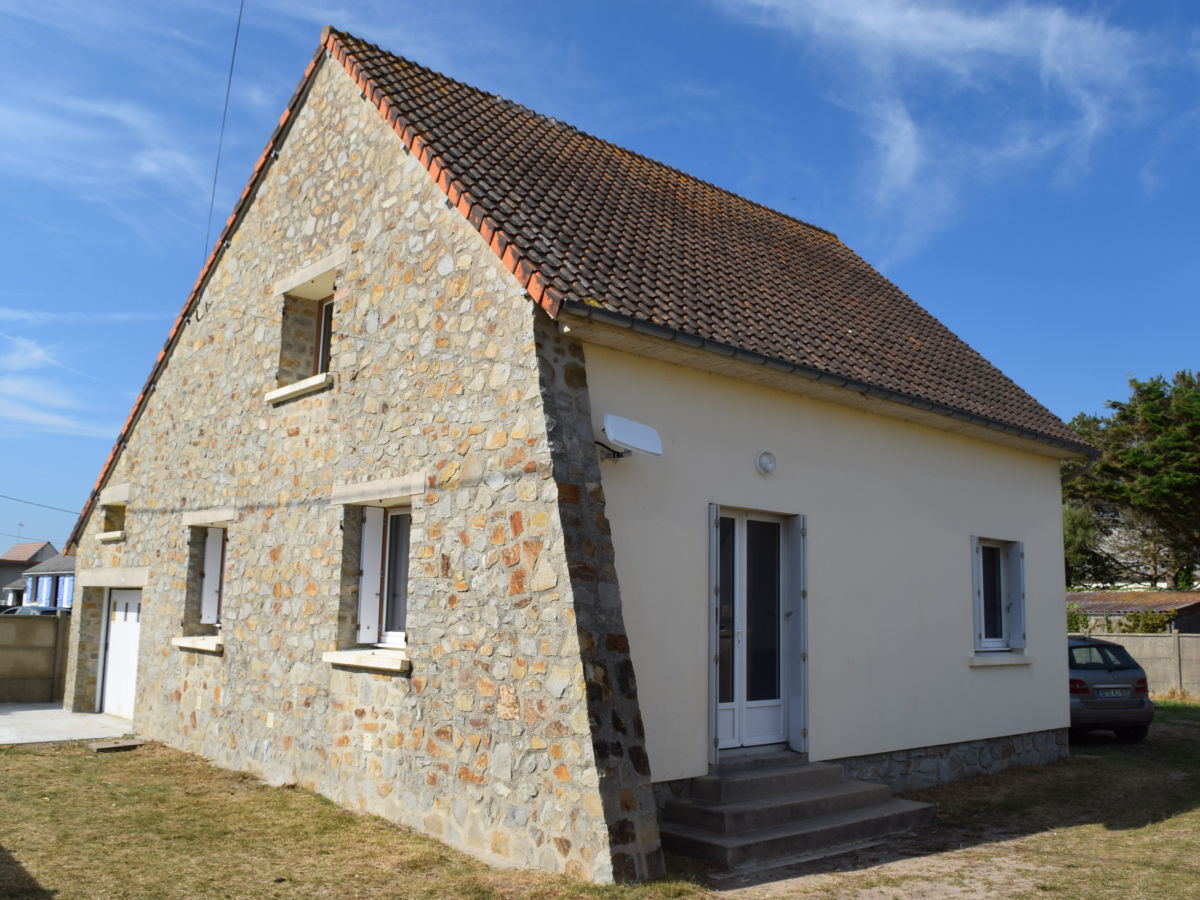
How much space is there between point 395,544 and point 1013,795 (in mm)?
6589

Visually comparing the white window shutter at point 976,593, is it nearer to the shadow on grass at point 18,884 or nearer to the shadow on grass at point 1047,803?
the shadow on grass at point 1047,803

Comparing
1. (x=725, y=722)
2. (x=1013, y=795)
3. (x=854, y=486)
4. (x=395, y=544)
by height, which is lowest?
(x=1013, y=795)

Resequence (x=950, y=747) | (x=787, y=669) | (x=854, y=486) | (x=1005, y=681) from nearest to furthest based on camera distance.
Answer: (x=787, y=669) < (x=854, y=486) < (x=950, y=747) < (x=1005, y=681)

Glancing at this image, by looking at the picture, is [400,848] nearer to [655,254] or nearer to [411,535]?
[411,535]

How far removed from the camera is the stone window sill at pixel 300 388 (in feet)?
31.6

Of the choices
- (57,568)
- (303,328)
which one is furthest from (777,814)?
(57,568)

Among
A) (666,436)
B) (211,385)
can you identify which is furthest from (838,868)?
(211,385)

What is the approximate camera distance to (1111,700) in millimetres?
13641

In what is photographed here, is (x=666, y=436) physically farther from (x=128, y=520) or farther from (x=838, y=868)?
(x=128, y=520)

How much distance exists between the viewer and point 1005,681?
11195 millimetres

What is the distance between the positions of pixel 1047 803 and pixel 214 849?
747 cm

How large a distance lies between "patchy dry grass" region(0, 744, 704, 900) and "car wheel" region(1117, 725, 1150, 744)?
409 inches

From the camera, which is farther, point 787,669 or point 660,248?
point 660,248

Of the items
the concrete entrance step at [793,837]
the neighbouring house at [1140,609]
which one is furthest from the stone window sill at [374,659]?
the neighbouring house at [1140,609]
